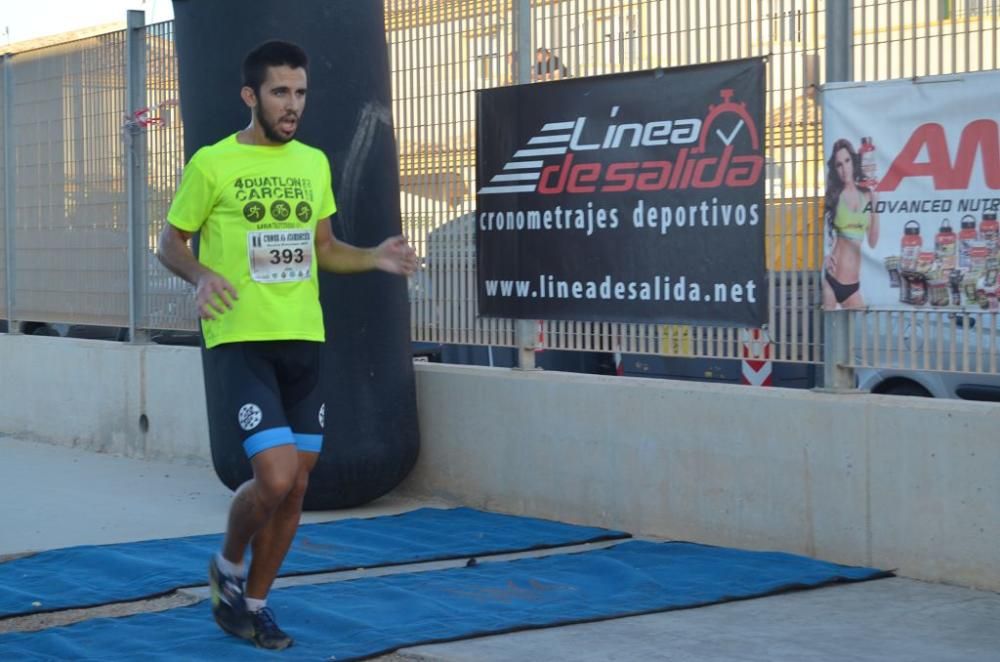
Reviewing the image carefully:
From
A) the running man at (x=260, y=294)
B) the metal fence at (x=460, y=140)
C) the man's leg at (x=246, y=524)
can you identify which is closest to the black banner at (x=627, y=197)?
the metal fence at (x=460, y=140)

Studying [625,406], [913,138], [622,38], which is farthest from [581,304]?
[913,138]

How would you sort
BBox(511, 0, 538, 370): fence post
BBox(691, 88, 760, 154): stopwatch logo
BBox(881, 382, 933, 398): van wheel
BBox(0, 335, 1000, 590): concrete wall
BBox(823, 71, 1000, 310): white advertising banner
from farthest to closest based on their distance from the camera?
BBox(881, 382, 933, 398): van wheel
BBox(511, 0, 538, 370): fence post
BBox(691, 88, 760, 154): stopwatch logo
BBox(0, 335, 1000, 590): concrete wall
BBox(823, 71, 1000, 310): white advertising banner

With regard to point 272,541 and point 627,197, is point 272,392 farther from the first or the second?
point 627,197

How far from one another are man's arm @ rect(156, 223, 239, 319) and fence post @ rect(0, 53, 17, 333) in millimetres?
7869

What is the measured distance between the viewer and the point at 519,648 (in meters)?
5.65

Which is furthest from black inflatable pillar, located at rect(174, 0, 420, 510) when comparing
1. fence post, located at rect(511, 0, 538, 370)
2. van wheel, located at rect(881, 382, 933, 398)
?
van wheel, located at rect(881, 382, 933, 398)

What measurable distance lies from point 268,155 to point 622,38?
296 centimetres

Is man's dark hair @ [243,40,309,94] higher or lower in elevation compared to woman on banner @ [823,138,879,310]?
higher

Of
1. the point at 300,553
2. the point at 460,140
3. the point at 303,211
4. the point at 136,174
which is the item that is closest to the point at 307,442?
the point at 303,211

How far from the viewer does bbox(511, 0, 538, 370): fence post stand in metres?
8.77

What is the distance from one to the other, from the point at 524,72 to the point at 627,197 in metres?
1.17

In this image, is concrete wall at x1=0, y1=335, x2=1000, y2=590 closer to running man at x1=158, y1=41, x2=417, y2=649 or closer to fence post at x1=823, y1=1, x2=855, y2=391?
fence post at x1=823, y1=1, x2=855, y2=391

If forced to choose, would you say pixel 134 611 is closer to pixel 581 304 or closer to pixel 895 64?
pixel 581 304

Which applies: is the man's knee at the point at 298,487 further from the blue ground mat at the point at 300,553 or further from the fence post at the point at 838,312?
the fence post at the point at 838,312
